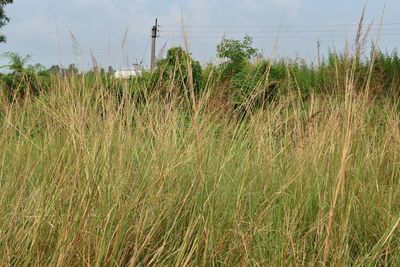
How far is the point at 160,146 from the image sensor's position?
238 cm

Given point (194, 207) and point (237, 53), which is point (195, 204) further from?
point (237, 53)

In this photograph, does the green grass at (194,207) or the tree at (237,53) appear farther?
the tree at (237,53)

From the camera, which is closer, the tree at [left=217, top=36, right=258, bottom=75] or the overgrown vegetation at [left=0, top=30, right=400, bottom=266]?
the overgrown vegetation at [left=0, top=30, right=400, bottom=266]

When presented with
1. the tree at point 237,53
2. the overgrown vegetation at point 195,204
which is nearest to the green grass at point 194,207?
the overgrown vegetation at point 195,204

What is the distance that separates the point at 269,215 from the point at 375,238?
18.8 inches

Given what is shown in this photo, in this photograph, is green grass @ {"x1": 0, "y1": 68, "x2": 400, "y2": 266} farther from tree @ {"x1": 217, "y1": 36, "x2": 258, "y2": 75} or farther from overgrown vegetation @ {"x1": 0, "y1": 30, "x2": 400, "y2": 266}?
tree @ {"x1": 217, "y1": 36, "x2": 258, "y2": 75}

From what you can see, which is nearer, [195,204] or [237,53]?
[195,204]

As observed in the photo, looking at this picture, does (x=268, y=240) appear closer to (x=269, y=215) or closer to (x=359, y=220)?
(x=269, y=215)

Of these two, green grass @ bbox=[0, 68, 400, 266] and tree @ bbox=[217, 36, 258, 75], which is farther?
tree @ bbox=[217, 36, 258, 75]

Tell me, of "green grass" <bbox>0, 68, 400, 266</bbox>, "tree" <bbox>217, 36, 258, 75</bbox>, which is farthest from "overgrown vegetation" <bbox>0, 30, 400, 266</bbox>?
"tree" <bbox>217, 36, 258, 75</bbox>

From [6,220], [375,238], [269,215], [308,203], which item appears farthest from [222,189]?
[6,220]

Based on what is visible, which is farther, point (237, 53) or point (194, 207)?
point (237, 53)

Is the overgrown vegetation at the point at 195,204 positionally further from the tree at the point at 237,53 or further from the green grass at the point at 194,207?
the tree at the point at 237,53

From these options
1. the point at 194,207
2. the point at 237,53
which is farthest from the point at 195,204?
the point at 237,53
